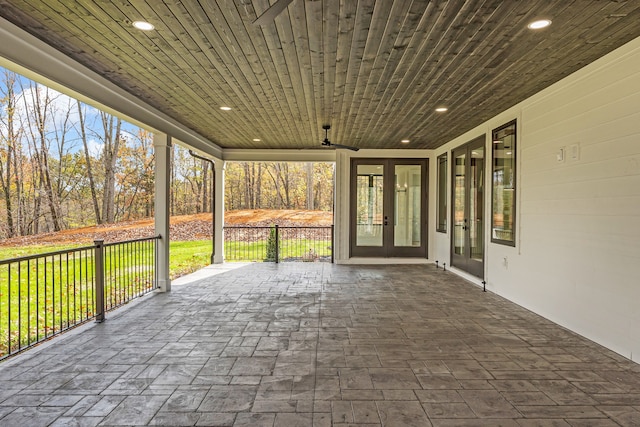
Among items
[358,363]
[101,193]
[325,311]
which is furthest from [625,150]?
[101,193]

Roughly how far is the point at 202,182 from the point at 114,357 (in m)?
13.5

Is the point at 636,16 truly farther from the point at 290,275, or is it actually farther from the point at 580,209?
the point at 290,275

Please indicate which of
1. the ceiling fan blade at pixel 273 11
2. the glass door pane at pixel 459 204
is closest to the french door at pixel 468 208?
the glass door pane at pixel 459 204

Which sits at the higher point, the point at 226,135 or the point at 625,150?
the point at 226,135

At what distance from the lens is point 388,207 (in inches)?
340

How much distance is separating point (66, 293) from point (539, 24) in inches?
325

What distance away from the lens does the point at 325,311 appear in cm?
449

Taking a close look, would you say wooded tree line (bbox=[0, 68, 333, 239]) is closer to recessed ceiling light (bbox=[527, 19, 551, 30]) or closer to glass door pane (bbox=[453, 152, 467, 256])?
glass door pane (bbox=[453, 152, 467, 256])

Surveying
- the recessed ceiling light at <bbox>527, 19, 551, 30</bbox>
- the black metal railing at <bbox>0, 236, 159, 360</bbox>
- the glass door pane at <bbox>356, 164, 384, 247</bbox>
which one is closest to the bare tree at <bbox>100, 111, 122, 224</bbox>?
the black metal railing at <bbox>0, 236, 159, 360</bbox>

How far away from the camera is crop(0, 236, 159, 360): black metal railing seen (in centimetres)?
344

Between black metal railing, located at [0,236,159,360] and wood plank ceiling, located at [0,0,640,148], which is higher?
wood plank ceiling, located at [0,0,640,148]

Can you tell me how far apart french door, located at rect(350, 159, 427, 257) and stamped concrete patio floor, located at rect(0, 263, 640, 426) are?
3905 mm

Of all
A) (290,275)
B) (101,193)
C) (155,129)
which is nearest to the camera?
(155,129)

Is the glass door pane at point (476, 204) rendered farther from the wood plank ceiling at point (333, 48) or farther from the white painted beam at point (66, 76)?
the white painted beam at point (66, 76)
